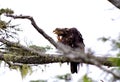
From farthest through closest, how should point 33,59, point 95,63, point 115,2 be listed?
point 33,59 → point 115,2 → point 95,63

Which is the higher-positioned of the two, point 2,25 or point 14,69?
point 2,25

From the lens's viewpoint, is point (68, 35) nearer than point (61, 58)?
No

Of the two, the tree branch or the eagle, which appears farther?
the eagle

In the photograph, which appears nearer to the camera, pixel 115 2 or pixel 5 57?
pixel 115 2

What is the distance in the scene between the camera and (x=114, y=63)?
4.29 ft

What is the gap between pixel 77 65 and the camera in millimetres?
4688

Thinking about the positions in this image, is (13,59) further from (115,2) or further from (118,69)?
(118,69)

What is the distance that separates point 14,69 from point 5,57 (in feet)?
2.08

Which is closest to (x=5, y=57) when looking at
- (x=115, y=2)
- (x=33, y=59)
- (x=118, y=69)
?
(x=33, y=59)

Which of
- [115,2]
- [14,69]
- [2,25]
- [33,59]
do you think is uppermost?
[115,2]

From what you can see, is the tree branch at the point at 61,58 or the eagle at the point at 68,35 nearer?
the tree branch at the point at 61,58

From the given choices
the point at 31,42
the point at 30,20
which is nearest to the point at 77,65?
the point at 31,42

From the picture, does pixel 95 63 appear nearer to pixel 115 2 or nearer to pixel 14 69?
pixel 115 2

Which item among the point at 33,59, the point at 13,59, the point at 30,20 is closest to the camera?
the point at 30,20
